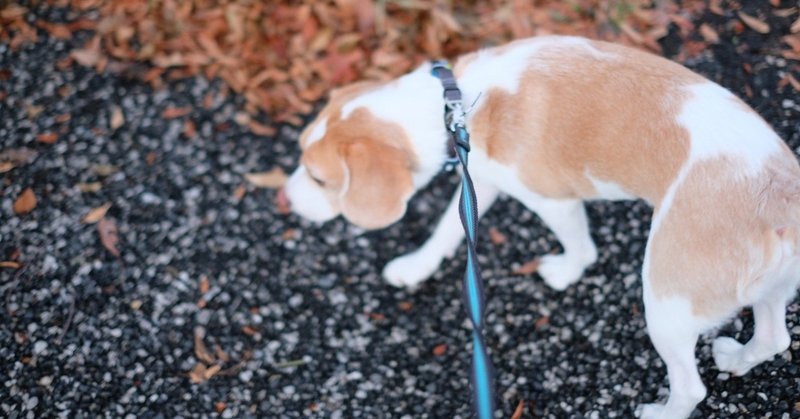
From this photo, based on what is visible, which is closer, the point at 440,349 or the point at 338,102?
the point at 338,102

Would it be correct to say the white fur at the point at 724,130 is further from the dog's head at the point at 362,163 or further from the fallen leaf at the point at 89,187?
the fallen leaf at the point at 89,187

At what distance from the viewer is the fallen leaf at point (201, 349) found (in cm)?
350

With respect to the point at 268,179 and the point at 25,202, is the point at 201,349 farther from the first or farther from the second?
the point at 25,202

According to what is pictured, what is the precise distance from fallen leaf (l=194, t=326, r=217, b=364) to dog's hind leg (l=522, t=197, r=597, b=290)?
1639mm

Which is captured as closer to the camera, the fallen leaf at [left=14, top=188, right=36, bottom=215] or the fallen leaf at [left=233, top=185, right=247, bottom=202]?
the fallen leaf at [left=14, top=188, right=36, bottom=215]

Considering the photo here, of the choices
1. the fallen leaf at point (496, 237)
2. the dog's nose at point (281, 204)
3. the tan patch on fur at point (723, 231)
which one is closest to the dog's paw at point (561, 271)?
the fallen leaf at point (496, 237)

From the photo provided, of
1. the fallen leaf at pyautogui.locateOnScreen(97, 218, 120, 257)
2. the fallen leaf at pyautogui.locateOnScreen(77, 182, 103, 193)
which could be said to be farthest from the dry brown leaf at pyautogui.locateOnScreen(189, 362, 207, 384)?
the fallen leaf at pyautogui.locateOnScreen(77, 182, 103, 193)

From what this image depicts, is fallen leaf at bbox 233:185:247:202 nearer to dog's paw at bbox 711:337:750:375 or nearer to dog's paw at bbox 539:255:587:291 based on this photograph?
dog's paw at bbox 539:255:587:291

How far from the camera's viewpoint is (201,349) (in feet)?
11.6

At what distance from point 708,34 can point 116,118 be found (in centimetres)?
346

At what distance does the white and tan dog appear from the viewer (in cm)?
244

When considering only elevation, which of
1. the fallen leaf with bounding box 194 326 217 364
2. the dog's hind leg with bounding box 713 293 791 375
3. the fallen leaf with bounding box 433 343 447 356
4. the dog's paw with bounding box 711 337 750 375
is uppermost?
the dog's hind leg with bounding box 713 293 791 375

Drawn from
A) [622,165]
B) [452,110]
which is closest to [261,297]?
[452,110]

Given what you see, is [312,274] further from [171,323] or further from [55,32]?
[55,32]
